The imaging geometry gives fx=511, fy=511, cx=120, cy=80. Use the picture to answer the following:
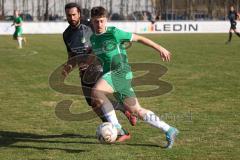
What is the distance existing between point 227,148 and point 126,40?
203 cm

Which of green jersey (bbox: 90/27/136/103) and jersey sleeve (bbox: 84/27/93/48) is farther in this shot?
jersey sleeve (bbox: 84/27/93/48)

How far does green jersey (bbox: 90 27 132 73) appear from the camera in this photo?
7074mm

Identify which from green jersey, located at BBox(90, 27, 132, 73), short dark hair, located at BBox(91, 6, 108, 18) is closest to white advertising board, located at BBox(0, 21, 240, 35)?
green jersey, located at BBox(90, 27, 132, 73)

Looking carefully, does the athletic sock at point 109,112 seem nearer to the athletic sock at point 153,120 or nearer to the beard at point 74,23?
the athletic sock at point 153,120

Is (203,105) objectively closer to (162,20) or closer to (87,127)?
(87,127)

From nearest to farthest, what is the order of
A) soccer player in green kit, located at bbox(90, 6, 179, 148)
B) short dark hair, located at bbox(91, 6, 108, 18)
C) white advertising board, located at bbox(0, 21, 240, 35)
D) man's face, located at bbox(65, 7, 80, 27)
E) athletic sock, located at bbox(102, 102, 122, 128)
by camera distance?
1. short dark hair, located at bbox(91, 6, 108, 18)
2. soccer player in green kit, located at bbox(90, 6, 179, 148)
3. athletic sock, located at bbox(102, 102, 122, 128)
4. man's face, located at bbox(65, 7, 80, 27)
5. white advertising board, located at bbox(0, 21, 240, 35)

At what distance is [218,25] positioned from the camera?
50094mm

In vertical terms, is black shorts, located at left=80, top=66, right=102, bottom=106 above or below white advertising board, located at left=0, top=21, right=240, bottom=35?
above

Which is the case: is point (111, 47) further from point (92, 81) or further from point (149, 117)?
point (149, 117)

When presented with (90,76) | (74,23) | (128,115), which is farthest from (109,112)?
(74,23)

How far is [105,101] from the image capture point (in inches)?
292

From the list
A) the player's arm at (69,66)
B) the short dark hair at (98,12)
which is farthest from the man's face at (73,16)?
the short dark hair at (98,12)

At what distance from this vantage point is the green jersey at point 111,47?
23.2 feet

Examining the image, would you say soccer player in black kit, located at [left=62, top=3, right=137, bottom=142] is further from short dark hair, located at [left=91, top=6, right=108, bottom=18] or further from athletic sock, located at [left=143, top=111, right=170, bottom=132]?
short dark hair, located at [left=91, top=6, right=108, bottom=18]
